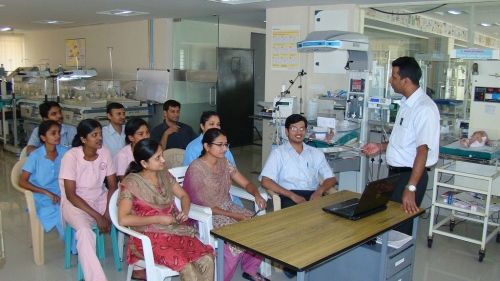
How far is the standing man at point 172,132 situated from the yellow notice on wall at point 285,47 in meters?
1.81

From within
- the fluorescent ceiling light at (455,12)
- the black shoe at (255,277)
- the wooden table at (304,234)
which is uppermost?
the fluorescent ceiling light at (455,12)

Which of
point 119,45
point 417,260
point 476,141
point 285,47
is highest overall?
point 119,45

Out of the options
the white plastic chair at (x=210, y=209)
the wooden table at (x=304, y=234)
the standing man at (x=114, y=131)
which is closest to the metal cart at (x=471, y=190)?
the wooden table at (x=304, y=234)

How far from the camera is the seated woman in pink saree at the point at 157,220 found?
2.42 meters

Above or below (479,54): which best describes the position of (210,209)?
below

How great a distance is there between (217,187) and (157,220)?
565mm

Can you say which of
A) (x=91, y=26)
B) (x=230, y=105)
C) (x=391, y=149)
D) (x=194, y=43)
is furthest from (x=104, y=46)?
(x=391, y=149)

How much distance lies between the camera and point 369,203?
229 cm

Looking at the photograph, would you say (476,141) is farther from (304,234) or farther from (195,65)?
(195,65)

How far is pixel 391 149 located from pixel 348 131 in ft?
4.18

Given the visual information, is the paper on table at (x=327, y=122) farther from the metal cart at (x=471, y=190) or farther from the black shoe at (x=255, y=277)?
the black shoe at (x=255, y=277)

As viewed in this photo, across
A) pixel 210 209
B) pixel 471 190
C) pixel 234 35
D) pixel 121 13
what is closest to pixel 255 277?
pixel 210 209

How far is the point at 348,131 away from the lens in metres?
4.14

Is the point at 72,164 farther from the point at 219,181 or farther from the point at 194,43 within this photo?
the point at 194,43
